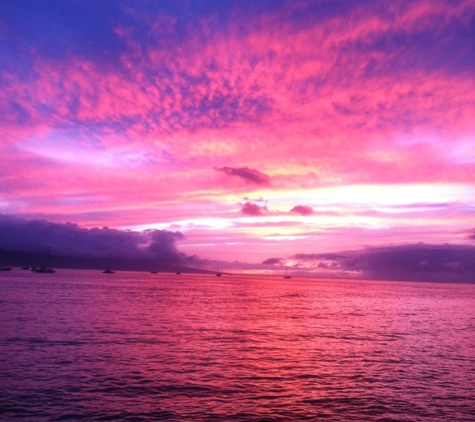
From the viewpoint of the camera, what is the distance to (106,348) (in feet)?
149

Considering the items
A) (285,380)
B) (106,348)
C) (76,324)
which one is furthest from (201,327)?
(285,380)

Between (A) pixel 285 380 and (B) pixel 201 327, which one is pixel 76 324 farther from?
(A) pixel 285 380

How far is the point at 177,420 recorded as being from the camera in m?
25.4

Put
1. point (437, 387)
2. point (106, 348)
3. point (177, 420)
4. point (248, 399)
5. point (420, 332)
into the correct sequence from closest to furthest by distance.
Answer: point (177, 420)
point (248, 399)
point (437, 387)
point (106, 348)
point (420, 332)

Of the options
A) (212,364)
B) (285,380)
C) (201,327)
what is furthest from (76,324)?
(285,380)

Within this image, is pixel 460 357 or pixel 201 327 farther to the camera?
pixel 201 327

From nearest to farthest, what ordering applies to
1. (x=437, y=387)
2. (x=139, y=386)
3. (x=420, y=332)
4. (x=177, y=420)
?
(x=177, y=420) < (x=139, y=386) < (x=437, y=387) < (x=420, y=332)

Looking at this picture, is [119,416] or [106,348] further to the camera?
[106,348]

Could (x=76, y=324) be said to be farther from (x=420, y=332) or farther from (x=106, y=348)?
(x=420, y=332)

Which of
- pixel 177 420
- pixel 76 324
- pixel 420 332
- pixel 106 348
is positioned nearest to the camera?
pixel 177 420

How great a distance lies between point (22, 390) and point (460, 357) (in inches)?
1600

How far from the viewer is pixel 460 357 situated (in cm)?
4725

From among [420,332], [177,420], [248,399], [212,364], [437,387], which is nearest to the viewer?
[177,420]

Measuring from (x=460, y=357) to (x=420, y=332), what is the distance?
2074cm
